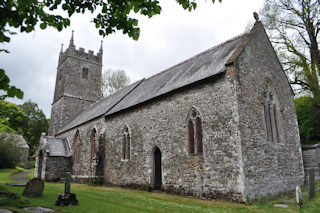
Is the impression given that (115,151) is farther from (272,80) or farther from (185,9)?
(185,9)

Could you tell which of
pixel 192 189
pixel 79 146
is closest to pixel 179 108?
pixel 192 189

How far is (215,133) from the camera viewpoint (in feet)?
35.1

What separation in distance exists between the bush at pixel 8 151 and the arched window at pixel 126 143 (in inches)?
804

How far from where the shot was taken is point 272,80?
44.3 ft

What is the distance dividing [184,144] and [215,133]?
6.51ft

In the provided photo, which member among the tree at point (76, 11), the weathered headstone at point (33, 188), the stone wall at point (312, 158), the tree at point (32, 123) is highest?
the tree at point (32, 123)

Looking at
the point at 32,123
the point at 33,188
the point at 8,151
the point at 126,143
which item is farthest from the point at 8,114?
the point at 32,123

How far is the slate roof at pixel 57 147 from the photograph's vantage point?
23103 millimetres

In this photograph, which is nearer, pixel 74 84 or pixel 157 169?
pixel 157 169

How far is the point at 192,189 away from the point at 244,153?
3119 millimetres

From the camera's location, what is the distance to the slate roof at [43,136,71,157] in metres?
23.1

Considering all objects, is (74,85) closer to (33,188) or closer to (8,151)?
(8,151)

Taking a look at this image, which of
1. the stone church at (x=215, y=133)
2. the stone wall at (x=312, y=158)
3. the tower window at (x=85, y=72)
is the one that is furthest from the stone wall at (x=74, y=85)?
the stone wall at (x=312, y=158)

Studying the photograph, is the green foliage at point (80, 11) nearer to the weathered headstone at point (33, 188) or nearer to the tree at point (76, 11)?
the tree at point (76, 11)
